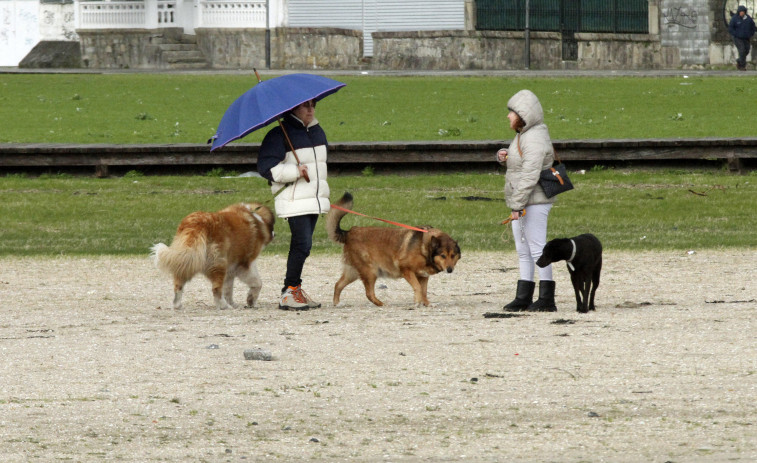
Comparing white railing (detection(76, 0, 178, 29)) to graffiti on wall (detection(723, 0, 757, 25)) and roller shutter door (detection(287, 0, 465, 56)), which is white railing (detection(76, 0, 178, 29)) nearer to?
roller shutter door (detection(287, 0, 465, 56))

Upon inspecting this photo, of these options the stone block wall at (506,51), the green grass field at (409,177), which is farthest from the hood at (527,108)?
the stone block wall at (506,51)

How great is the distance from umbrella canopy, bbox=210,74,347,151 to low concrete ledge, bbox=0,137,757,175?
10.5 m

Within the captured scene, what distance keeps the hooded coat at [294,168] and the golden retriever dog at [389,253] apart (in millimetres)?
347

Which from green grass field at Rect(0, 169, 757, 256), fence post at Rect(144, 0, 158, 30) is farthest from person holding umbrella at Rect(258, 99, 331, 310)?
fence post at Rect(144, 0, 158, 30)

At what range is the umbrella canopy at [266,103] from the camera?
1049 cm

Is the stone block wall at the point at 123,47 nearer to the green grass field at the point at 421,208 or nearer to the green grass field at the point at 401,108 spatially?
the green grass field at the point at 401,108

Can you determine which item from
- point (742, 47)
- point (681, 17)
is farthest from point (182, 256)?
point (681, 17)

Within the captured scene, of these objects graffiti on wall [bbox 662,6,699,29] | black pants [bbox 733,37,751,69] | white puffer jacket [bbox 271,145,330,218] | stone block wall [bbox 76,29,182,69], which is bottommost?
white puffer jacket [bbox 271,145,330,218]

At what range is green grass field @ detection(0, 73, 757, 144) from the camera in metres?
25.3

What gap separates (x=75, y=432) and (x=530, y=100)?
5.24 metres

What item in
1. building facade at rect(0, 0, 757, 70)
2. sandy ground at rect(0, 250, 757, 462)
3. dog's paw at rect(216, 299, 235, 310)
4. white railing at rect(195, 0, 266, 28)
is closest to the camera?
sandy ground at rect(0, 250, 757, 462)

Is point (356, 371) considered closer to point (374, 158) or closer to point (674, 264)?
point (674, 264)

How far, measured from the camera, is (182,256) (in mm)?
10680

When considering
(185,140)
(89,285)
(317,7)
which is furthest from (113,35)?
(89,285)
